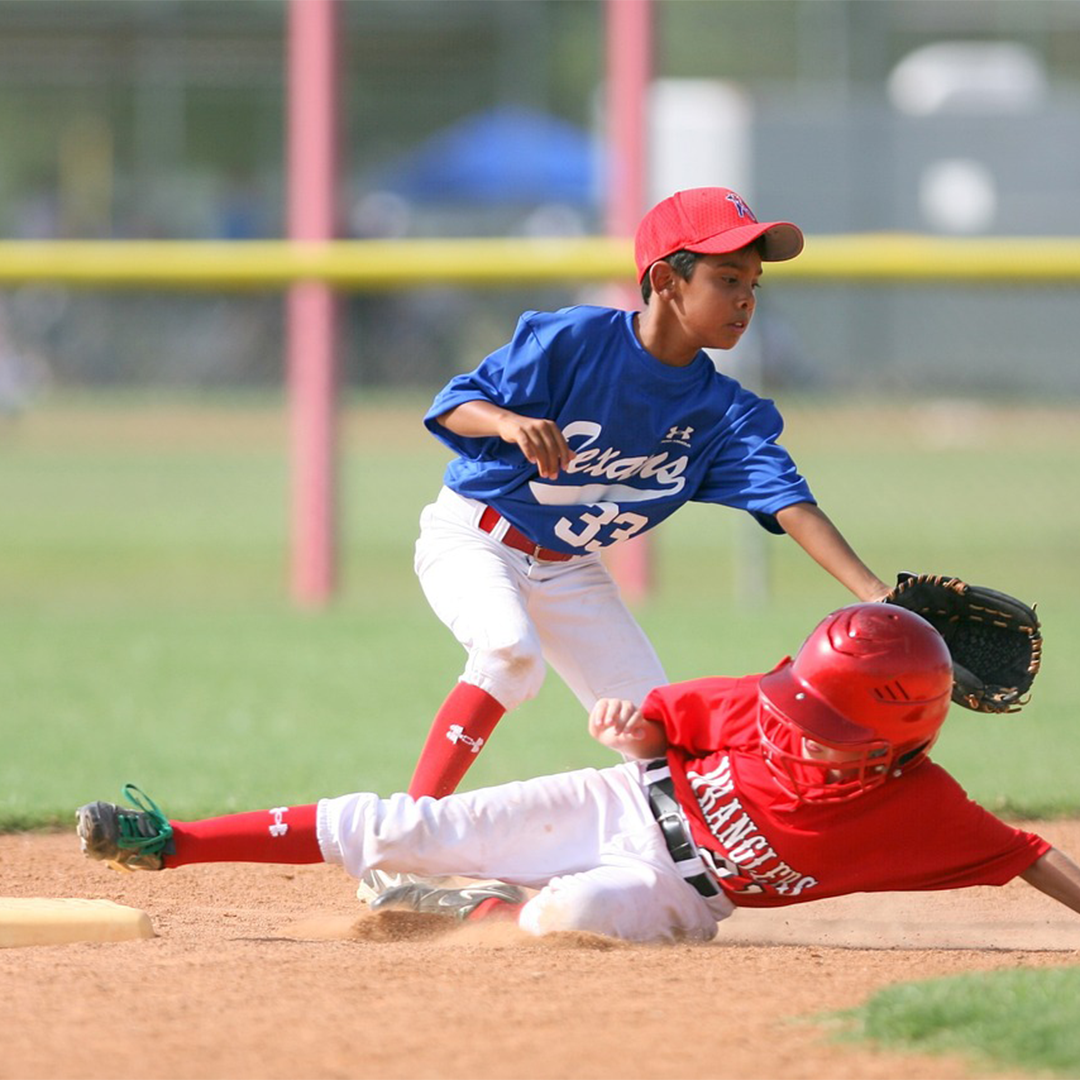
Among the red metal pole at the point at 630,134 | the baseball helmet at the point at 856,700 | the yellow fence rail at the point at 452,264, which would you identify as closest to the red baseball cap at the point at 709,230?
the baseball helmet at the point at 856,700

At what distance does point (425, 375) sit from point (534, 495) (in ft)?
28.4

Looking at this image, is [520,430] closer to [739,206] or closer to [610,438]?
[610,438]

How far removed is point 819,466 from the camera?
14.5 m

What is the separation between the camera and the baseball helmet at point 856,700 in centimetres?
325

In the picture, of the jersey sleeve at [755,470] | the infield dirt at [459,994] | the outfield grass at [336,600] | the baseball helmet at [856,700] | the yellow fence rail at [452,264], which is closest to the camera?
the infield dirt at [459,994]

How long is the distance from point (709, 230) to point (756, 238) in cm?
10

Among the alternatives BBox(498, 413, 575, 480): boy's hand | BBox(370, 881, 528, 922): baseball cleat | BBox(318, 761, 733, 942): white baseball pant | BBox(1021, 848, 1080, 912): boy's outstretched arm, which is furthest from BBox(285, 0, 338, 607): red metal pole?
BBox(1021, 848, 1080, 912): boy's outstretched arm

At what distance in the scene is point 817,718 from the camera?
3.28m

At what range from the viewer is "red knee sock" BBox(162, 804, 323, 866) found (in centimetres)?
344

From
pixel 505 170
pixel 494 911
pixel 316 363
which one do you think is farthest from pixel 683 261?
pixel 505 170

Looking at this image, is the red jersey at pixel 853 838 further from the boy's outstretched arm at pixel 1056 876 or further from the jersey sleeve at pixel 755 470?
the jersey sleeve at pixel 755 470

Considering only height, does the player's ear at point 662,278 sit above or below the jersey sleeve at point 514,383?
above

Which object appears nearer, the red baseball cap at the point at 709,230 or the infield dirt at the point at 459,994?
the infield dirt at the point at 459,994

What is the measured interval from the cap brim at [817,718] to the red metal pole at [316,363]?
594cm
